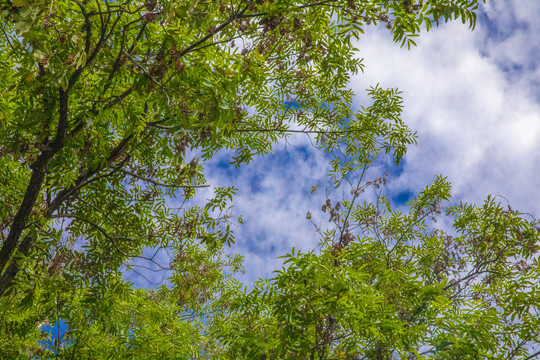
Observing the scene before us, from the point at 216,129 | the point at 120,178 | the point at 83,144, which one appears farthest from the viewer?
the point at 120,178

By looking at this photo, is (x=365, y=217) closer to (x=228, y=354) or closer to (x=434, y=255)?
(x=434, y=255)

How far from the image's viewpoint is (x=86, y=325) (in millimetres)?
5199

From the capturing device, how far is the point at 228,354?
5.45 metres

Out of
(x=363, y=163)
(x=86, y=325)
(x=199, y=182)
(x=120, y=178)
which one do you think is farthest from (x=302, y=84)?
(x=86, y=325)

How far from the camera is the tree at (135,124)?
10.0 ft

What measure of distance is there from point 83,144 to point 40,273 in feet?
5.34

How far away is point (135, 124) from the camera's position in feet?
11.6

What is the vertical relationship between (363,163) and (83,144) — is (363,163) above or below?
above

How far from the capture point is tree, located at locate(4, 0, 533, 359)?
10.0 feet

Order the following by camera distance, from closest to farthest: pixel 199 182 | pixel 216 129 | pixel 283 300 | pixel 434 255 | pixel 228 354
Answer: pixel 216 129 → pixel 283 300 → pixel 228 354 → pixel 199 182 → pixel 434 255

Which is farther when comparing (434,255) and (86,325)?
(434,255)

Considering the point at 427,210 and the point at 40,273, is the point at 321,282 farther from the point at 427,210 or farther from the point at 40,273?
the point at 427,210

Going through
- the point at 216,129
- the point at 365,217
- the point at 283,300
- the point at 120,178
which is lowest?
the point at 283,300

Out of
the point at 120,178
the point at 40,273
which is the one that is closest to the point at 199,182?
the point at 120,178
